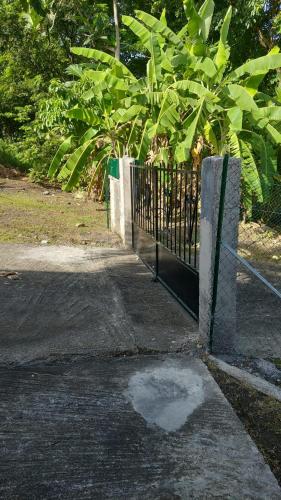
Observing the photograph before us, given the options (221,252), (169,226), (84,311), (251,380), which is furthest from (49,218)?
(251,380)

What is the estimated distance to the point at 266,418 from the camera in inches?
112

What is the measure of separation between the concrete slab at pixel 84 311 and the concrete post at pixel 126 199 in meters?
1.10

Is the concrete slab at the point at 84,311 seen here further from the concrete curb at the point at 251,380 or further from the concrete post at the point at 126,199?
the concrete post at the point at 126,199

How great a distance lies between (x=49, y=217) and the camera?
35.3ft

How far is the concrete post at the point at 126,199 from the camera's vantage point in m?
7.63

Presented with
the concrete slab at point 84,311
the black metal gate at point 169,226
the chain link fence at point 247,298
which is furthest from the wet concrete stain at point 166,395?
the black metal gate at point 169,226

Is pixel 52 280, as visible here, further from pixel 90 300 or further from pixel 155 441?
pixel 155 441

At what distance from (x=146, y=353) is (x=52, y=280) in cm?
243

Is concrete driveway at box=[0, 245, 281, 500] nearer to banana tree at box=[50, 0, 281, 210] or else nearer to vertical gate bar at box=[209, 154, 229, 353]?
vertical gate bar at box=[209, 154, 229, 353]

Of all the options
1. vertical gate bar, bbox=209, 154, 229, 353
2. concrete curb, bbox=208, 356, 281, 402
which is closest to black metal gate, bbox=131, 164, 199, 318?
vertical gate bar, bbox=209, 154, 229, 353

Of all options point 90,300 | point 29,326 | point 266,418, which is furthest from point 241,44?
point 266,418

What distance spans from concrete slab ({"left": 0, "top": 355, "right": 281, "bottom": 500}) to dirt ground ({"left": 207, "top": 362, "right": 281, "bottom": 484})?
0.28 ft

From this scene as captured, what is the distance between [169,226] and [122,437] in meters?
3.36

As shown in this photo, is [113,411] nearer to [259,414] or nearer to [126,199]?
[259,414]
